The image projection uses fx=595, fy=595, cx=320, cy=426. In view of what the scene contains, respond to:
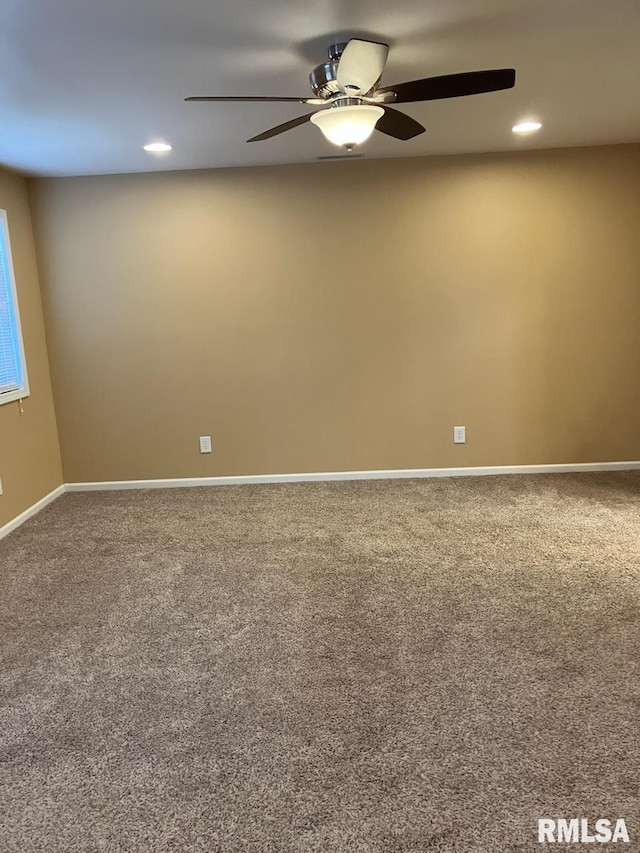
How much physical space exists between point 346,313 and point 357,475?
1.22 metres

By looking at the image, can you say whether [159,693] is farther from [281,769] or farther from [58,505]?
[58,505]

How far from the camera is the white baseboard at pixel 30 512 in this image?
3754 mm

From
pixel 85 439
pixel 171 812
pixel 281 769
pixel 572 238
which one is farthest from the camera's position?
pixel 85 439

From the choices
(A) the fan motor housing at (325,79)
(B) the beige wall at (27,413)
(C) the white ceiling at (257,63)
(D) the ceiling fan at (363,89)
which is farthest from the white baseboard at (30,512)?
(A) the fan motor housing at (325,79)

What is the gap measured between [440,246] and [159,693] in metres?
3.38

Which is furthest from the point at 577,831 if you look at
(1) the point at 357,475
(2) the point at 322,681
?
(1) the point at 357,475

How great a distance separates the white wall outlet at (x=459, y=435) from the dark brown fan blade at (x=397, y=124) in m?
2.36

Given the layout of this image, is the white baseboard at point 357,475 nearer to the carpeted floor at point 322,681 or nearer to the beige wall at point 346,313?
the beige wall at point 346,313

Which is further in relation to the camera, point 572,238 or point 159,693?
point 572,238

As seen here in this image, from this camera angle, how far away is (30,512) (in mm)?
4051

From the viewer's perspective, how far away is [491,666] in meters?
2.23

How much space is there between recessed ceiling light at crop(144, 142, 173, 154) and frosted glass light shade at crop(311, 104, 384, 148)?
5.01 ft

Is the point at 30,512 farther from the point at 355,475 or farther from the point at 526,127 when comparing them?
the point at 526,127

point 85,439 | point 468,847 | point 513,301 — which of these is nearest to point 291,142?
point 513,301
